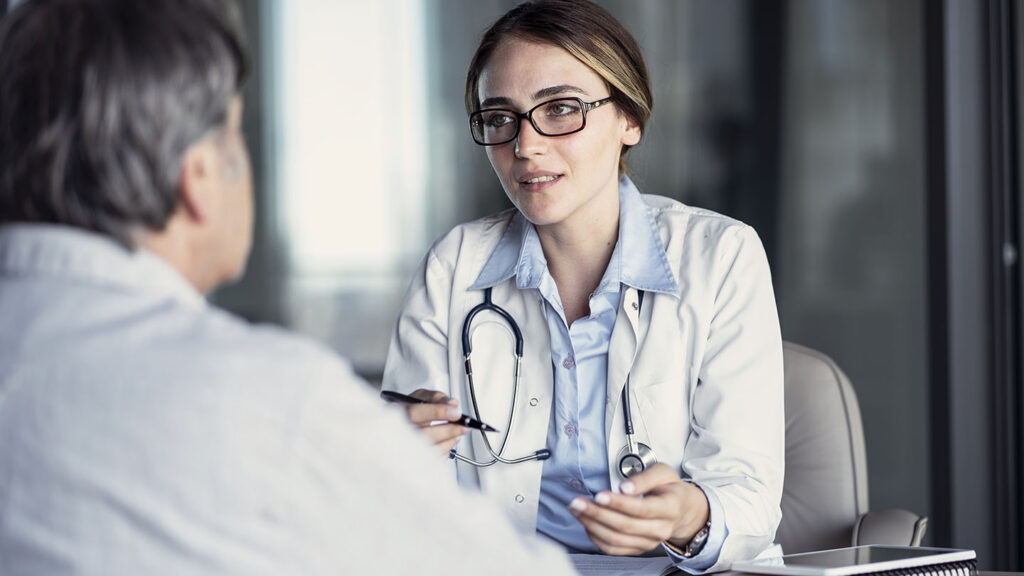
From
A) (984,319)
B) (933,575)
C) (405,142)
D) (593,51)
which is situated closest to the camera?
(933,575)

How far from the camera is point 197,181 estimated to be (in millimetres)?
833

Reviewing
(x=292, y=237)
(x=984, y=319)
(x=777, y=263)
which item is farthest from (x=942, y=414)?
(x=292, y=237)

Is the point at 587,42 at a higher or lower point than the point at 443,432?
higher

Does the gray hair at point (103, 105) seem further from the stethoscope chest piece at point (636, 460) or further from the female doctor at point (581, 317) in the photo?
the stethoscope chest piece at point (636, 460)

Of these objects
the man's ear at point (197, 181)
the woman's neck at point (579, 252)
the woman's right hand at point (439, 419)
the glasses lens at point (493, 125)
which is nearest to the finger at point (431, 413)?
the woman's right hand at point (439, 419)

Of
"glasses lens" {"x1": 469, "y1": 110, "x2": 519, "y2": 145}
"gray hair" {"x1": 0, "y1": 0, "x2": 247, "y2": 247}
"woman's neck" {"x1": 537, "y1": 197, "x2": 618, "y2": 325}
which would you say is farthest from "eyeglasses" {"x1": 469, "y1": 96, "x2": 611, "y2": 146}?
"gray hair" {"x1": 0, "y1": 0, "x2": 247, "y2": 247}

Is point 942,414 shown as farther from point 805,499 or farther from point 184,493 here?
point 184,493

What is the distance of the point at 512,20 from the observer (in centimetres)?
172

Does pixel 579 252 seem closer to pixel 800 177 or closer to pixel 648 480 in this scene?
pixel 648 480

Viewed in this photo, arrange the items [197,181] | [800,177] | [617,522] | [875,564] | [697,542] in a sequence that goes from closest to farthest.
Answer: [197,181] < [875,564] < [617,522] < [697,542] < [800,177]

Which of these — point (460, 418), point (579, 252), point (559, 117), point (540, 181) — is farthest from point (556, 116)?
point (460, 418)

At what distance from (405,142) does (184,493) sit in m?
3.18

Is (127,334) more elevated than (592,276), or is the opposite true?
(127,334)

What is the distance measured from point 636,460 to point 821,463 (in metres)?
0.45
